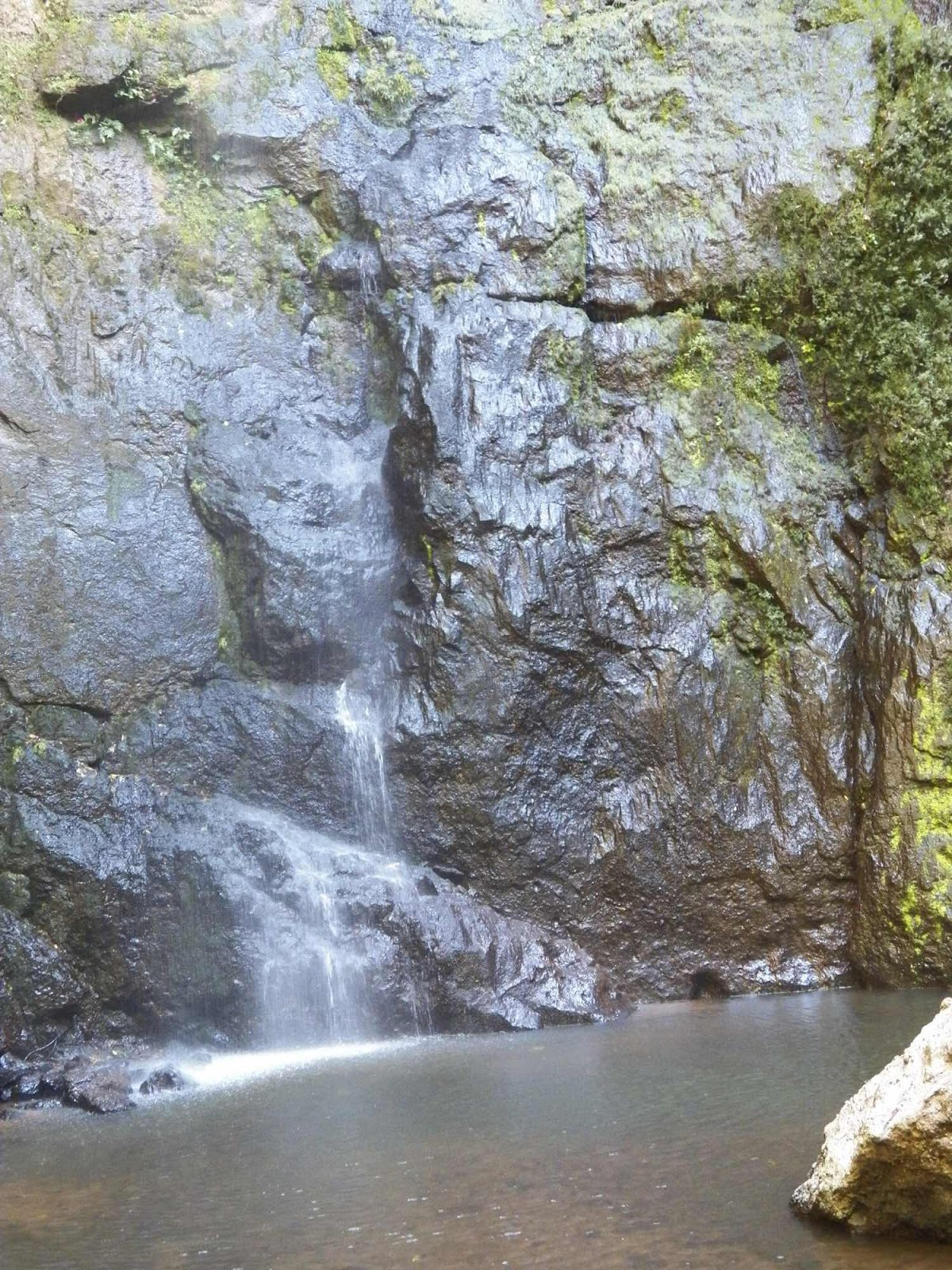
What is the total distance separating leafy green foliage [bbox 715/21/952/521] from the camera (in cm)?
1042

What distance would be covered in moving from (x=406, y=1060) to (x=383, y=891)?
1795 millimetres

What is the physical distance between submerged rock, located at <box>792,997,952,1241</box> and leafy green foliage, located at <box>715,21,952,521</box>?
7.35 meters

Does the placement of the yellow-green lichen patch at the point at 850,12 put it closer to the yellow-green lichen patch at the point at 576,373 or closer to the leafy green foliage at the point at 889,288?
the leafy green foliage at the point at 889,288

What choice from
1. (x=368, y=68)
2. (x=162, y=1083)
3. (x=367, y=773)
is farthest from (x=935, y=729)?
(x=368, y=68)

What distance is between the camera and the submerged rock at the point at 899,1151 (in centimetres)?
368

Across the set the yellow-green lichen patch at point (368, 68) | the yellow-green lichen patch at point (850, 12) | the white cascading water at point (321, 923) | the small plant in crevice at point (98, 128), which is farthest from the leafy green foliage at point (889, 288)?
the small plant in crevice at point (98, 128)

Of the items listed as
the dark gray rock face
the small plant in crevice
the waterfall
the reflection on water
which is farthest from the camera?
the small plant in crevice

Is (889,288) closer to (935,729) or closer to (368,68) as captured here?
(935,729)

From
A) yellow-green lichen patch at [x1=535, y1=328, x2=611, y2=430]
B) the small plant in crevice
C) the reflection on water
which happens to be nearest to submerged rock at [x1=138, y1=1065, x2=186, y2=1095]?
the reflection on water

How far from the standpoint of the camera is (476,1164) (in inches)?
209

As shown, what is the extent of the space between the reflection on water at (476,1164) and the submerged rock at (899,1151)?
0.10m

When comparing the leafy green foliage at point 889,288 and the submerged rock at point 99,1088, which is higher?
the leafy green foliage at point 889,288

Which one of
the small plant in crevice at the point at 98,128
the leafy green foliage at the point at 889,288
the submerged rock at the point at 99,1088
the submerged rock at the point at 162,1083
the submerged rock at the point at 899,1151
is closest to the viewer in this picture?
the submerged rock at the point at 899,1151

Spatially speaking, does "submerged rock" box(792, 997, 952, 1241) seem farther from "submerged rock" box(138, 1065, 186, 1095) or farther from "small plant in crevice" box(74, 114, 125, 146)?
"small plant in crevice" box(74, 114, 125, 146)
